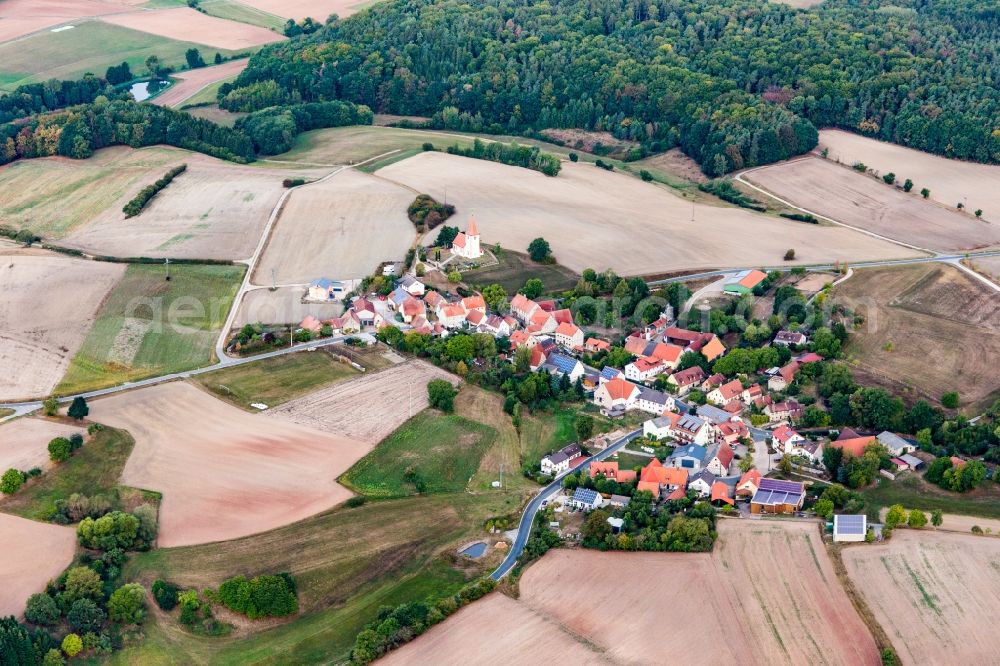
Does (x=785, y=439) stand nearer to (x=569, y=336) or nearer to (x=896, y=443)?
(x=896, y=443)

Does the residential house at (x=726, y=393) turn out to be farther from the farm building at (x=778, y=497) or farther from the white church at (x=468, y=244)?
the white church at (x=468, y=244)

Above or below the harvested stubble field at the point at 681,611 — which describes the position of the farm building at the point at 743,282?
above

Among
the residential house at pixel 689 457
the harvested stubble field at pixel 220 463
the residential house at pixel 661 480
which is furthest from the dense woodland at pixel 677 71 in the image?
the harvested stubble field at pixel 220 463

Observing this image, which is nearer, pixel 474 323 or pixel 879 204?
pixel 474 323

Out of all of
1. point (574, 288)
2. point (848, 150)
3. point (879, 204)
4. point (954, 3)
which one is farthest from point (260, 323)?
point (954, 3)

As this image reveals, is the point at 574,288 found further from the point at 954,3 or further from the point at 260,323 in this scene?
the point at 954,3

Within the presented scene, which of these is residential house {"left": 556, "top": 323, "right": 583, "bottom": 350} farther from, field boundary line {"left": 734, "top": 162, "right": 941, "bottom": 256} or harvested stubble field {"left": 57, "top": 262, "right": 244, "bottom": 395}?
field boundary line {"left": 734, "top": 162, "right": 941, "bottom": 256}
